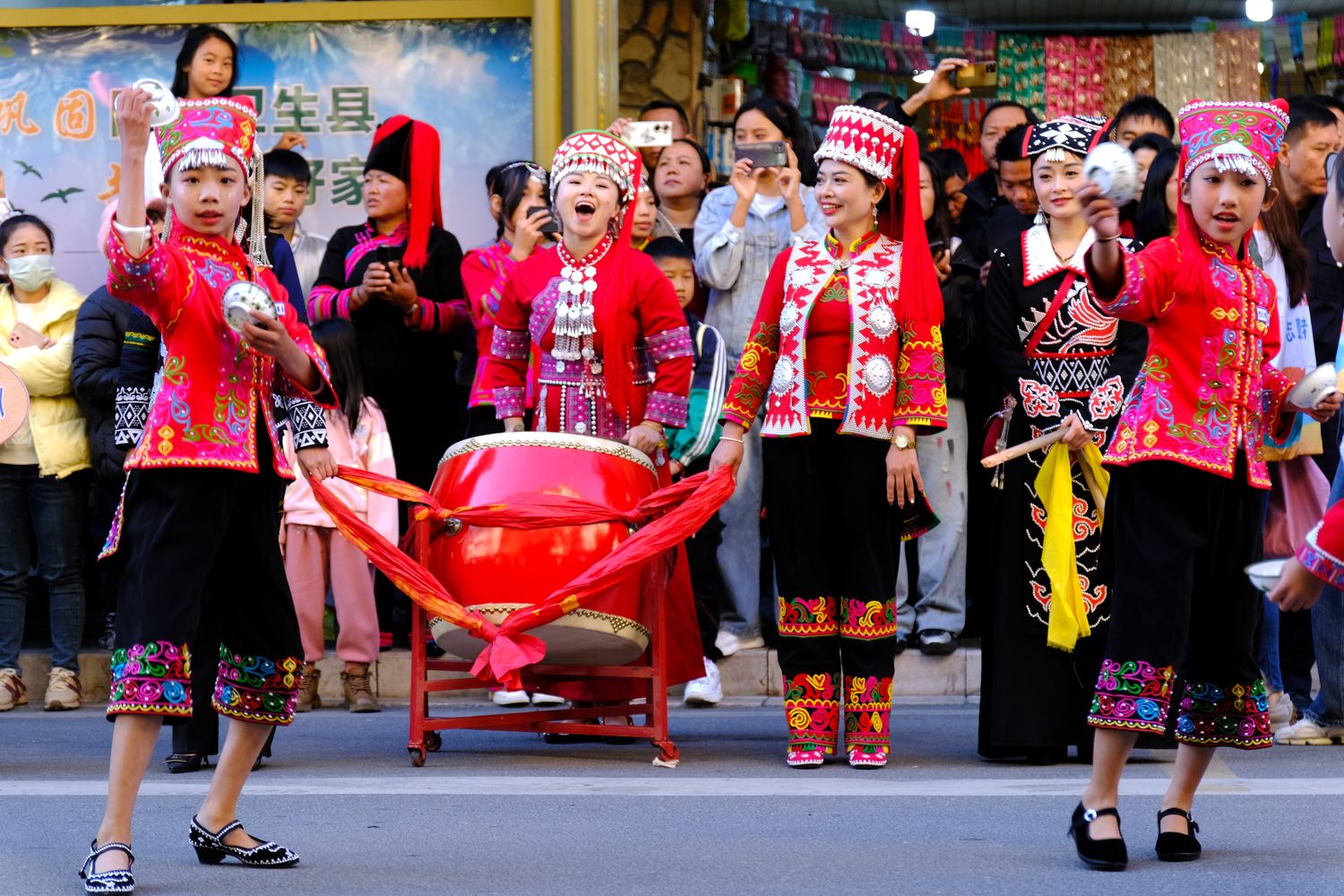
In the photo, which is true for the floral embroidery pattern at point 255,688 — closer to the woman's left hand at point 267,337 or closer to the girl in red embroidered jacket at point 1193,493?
the woman's left hand at point 267,337

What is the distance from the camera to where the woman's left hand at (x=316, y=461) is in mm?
5020

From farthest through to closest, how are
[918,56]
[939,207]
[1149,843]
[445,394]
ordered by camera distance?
[918,56] < [445,394] < [939,207] < [1149,843]

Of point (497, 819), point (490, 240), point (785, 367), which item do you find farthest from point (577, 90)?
point (497, 819)

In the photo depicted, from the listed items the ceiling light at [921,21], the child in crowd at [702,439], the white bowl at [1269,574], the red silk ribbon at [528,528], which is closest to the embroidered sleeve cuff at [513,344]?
the child in crowd at [702,439]

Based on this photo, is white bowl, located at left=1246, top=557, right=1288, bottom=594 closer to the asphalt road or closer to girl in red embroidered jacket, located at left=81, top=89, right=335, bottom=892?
the asphalt road

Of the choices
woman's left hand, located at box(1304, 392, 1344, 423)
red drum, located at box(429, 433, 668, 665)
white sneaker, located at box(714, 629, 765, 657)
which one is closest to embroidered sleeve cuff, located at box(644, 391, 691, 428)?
red drum, located at box(429, 433, 668, 665)

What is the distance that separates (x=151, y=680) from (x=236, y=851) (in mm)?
533

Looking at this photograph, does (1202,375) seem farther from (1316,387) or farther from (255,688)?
(255,688)

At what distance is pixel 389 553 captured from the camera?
20.8 feet

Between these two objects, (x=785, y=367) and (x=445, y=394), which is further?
(x=445, y=394)

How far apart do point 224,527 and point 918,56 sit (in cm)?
916

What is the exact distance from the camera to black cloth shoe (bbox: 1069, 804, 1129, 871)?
4758mm

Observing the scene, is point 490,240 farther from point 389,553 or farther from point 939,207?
point 389,553

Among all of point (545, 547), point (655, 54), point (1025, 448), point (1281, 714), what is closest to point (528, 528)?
point (545, 547)
